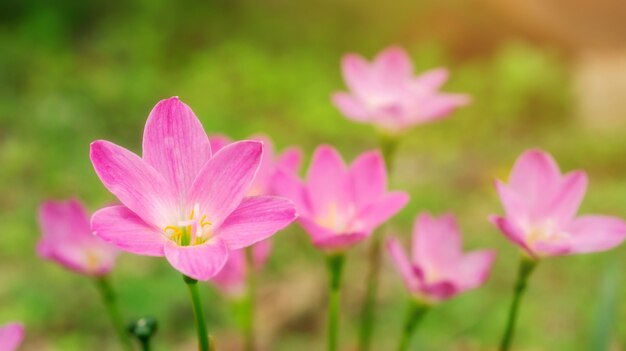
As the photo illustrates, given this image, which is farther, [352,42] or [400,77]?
[352,42]

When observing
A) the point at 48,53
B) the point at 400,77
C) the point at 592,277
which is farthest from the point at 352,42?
the point at 400,77

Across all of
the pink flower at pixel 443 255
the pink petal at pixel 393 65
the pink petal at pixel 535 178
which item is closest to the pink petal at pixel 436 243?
the pink flower at pixel 443 255

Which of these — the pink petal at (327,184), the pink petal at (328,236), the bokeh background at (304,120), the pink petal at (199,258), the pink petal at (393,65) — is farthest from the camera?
the bokeh background at (304,120)

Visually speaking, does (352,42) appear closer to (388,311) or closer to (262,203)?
(388,311)

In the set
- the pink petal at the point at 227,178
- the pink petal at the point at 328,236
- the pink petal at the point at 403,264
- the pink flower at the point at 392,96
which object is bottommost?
the pink petal at the point at 403,264

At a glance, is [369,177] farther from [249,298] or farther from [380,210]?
[249,298]

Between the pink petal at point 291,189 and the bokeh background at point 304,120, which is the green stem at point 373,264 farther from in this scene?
the bokeh background at point 304,120

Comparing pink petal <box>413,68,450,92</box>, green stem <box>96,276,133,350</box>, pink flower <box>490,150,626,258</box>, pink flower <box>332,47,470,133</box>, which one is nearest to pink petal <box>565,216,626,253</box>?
pink flower <box>490,150,626,258</box>

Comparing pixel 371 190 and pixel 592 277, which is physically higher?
pixel 371 190
